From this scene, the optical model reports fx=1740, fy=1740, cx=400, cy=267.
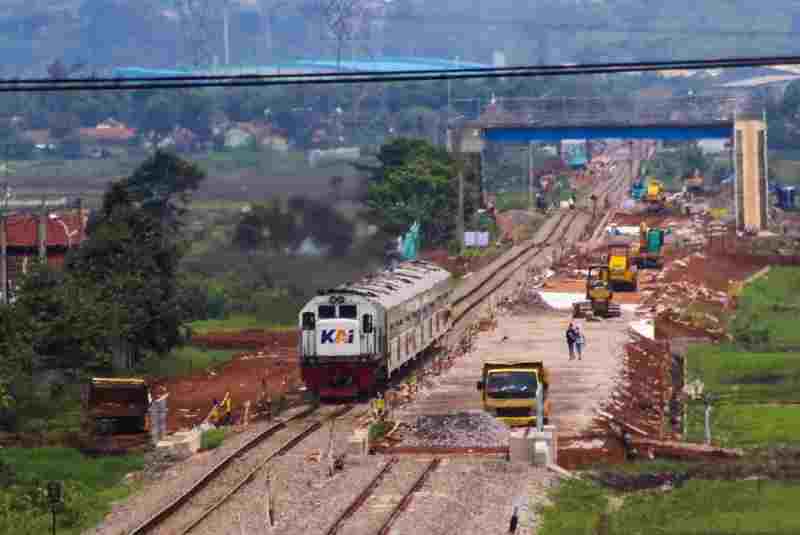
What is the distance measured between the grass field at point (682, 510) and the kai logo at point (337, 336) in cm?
1163

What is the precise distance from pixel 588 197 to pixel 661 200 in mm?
13693

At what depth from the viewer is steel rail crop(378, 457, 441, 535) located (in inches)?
1068

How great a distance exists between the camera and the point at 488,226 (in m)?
104

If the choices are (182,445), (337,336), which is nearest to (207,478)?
(182,445)

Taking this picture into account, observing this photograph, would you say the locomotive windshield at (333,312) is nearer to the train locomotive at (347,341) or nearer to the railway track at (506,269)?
the train locomotive at (347,341)

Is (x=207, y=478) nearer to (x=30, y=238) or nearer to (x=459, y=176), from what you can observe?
(x=30, y=238)

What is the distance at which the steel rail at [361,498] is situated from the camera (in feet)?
89.6

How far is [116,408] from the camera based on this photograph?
38.8 m

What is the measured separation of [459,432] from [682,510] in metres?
8.39

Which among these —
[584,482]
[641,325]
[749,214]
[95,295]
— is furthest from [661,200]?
[584,482]

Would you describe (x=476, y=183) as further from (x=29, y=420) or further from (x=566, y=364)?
(x=29, y=420)

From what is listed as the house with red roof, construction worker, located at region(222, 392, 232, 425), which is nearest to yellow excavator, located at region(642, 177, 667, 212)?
the house with red roof

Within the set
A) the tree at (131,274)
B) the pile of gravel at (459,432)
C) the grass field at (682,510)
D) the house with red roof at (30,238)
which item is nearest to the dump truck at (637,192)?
the house with red roof at (30,238)

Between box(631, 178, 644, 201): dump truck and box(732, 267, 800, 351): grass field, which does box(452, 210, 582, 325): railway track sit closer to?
box(631, 178, 644, 201): dump truck
